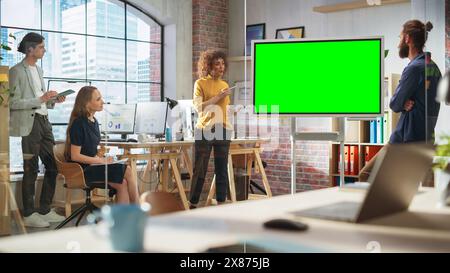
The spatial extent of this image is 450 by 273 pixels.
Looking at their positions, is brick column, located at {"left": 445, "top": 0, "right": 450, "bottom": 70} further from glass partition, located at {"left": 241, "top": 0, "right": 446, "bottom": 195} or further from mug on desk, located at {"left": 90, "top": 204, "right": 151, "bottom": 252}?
mug on desk, located at {"left": 90, "top": 204, "right": 151, "bottom": 252}

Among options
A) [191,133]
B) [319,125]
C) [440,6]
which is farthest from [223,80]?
[440,6]

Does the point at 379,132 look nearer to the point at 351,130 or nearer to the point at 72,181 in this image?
the point at 351,130

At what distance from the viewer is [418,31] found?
4.32 metres

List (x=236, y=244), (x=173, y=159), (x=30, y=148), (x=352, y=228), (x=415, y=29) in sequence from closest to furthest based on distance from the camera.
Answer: (x=236, y=244), (x=352, y=228), (x=30, y=148), (x=173, y=159), (x=415, y=29)

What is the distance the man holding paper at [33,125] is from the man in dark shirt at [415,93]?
207cm

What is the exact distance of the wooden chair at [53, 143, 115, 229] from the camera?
11.3 ft

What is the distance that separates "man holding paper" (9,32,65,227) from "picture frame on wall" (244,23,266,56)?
4.04ft

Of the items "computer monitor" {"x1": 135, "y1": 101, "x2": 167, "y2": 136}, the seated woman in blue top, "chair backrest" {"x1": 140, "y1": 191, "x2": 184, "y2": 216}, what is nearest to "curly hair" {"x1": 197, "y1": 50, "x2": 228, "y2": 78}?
"computer monitor" {"x1": 135, "y1": 101, "x2": 167, "y2": 136}

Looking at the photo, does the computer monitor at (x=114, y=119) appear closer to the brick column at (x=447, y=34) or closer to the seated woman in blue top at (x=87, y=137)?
the seated woman in blue top at (x=87, y=137)

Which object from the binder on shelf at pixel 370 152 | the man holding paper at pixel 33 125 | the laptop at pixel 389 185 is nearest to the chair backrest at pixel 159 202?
the laptop at pixel 389 185

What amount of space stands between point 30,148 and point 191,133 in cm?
98

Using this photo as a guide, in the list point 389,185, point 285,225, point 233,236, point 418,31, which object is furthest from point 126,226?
point 418,31
